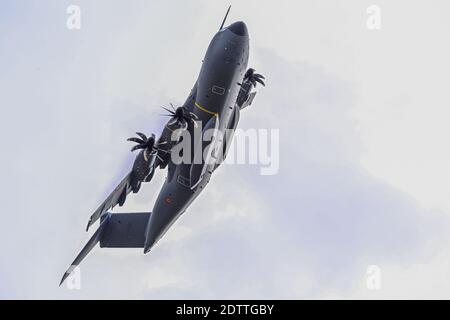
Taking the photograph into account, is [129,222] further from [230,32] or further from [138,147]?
[230,32]

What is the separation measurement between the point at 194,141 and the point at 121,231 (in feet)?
27.7

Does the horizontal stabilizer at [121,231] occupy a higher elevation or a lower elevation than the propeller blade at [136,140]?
lower

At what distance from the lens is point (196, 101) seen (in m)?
31.0

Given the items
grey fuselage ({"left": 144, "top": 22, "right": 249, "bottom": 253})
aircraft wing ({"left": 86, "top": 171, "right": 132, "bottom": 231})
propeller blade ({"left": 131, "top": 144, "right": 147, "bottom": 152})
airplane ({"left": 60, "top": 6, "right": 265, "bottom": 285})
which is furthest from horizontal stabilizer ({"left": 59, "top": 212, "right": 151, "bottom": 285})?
propeller blade ({"left": 131, "top": 144, "right": 147, "bottom": 152})

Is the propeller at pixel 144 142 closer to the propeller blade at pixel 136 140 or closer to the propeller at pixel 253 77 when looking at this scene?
the propeller blade at pixel 136 140

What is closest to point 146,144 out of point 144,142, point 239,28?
point 144,142

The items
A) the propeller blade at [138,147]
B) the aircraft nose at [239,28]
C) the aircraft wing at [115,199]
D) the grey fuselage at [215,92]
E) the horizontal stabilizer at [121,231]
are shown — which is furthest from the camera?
the horizontal stabilizer at [121,231]

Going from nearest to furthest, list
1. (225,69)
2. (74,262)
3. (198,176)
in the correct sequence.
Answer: (225,69) < (198,176) < (74,262)

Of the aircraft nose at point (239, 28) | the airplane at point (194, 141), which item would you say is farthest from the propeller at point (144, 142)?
the aircraft nose at point (239, 28)

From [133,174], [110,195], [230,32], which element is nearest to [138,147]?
[133,174]

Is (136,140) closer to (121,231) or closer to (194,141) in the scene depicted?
(194,141)

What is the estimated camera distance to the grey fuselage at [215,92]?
29750 mm

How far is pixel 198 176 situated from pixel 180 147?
→ 172cm

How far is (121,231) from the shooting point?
36.7 m
